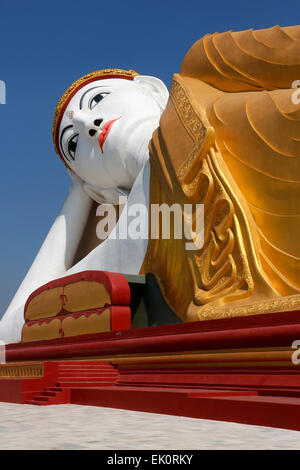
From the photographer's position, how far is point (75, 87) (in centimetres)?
994

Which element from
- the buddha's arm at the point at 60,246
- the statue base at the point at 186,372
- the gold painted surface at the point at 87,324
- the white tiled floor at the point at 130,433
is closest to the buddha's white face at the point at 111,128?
the buddha's arm at the point at 60,246

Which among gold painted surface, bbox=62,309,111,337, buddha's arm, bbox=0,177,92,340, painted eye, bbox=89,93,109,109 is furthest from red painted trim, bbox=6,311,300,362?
painted eye, bbox=89,93,109,109

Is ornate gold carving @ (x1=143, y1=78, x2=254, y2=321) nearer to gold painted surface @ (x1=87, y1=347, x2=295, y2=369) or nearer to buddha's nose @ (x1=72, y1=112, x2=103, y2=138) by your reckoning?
gold painted surface @ (x1=87, y1=347, x2=295, y2=369)

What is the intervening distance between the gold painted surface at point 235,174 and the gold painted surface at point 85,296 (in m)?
0.69

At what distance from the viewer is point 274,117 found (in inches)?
225

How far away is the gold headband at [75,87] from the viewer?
994 cm

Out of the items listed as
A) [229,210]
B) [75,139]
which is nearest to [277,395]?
[229,210]

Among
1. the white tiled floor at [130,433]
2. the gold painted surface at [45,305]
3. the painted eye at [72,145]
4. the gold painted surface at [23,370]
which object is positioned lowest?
the white tiled floor at [130,433]

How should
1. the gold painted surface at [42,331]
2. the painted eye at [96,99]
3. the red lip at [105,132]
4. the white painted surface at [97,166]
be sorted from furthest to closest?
the painted eye at [96,99] < the red lip at [105,132] < the white painted surface at [97,166] < the gold painted surface at [42,331]

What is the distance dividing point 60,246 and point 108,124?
7.72 feet

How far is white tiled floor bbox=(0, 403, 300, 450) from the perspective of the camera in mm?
2771

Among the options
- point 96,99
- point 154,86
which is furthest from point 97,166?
point 154,86

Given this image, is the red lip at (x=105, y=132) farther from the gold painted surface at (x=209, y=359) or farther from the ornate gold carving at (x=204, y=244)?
the gold painted surface at (x=209, y=359)

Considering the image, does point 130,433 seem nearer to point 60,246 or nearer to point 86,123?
point 86,123
